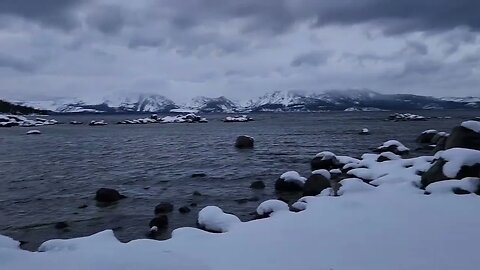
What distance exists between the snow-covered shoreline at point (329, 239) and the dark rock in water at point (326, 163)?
9990 millimetres

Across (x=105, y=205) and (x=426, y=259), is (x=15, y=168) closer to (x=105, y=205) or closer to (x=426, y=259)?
(x=105, y=205)

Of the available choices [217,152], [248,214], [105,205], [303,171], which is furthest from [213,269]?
[217,152]

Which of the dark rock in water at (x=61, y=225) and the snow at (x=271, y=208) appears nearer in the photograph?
the snow at (x=271, y=208)

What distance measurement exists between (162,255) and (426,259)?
5.85 m

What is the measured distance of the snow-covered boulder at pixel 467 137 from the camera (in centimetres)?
2133

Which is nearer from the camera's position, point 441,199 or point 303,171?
point 441,199

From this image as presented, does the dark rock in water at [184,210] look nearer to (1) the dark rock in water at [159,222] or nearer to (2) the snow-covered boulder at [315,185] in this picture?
(1) the dark rock in water at [159,222]

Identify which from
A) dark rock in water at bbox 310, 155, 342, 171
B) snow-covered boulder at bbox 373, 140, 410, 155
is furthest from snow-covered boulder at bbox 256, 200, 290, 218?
snow-covered boulder at bbox 373, 140, 410, 155

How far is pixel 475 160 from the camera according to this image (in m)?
15.7

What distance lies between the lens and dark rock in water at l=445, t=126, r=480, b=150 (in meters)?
21.3

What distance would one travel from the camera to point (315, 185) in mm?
18172

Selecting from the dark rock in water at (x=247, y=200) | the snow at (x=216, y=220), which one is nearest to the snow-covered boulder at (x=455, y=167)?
the dark rock in water at (x=247, y=200)

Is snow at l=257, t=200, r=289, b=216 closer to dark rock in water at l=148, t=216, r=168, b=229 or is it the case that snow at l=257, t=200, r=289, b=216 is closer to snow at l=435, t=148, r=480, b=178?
dark rock in water at l=148, t=216, r=168, b=229

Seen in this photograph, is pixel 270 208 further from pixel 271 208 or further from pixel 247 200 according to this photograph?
pixel 247 200
